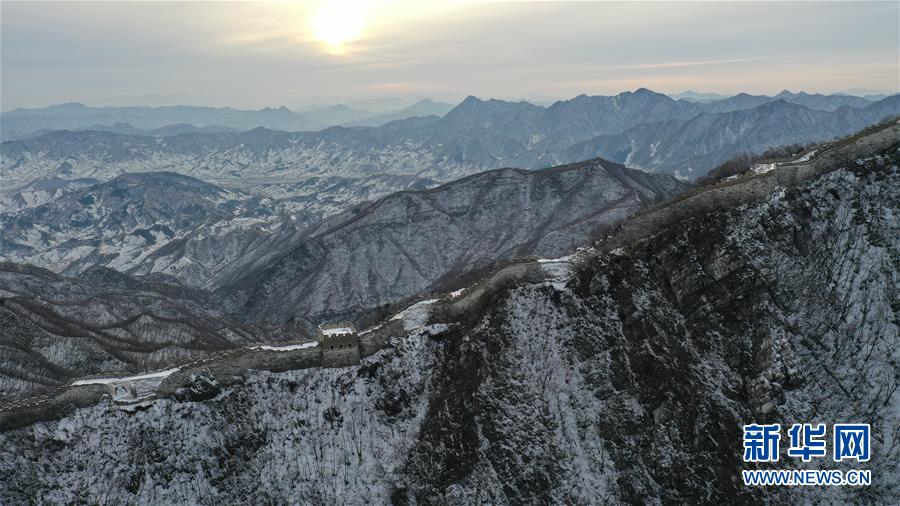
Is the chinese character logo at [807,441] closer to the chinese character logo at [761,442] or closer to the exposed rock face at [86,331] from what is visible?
the chinese character logo at [761,442]

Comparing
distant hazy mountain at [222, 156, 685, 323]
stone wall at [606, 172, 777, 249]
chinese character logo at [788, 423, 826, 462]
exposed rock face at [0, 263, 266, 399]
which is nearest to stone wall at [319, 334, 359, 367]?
exposed rock face at [0, 263, 266, 399]

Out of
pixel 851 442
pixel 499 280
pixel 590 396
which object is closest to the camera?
pixel 851 442

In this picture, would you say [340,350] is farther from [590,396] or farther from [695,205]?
[695,205]

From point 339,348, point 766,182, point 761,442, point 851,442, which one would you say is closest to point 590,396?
point 761,442

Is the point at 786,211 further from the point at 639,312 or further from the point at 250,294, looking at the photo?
the point at 250,294

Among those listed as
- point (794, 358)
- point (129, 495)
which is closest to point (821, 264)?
point (794, 358)

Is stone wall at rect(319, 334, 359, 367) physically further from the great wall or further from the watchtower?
the great wall
